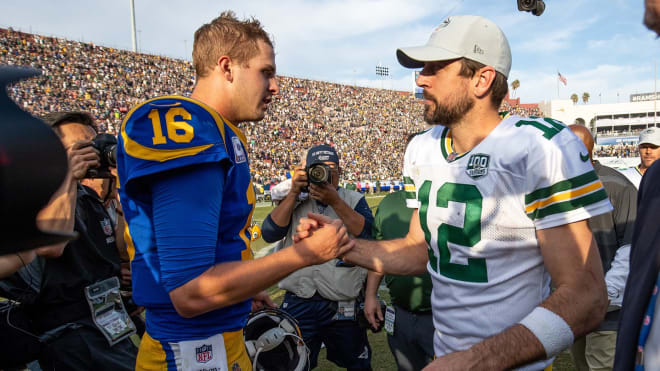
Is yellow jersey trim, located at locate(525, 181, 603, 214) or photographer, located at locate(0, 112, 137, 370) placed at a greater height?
yellow jersey trim, located at locate(525, 181, 603, 214)

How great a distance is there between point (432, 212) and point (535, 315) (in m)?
0.71

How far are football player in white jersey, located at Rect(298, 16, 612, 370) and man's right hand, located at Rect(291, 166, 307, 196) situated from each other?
1.44 metres

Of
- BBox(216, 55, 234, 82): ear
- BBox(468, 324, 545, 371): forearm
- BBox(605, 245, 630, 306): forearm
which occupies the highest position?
BBox(216, 55, 234, 82): ear

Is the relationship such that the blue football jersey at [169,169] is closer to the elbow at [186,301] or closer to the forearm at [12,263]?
the elbow at [186,301]

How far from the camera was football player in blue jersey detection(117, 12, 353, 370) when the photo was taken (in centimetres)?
146

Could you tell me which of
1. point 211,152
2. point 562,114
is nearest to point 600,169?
point 211,152

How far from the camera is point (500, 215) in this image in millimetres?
1761

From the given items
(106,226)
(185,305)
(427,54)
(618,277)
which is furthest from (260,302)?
(618,277)

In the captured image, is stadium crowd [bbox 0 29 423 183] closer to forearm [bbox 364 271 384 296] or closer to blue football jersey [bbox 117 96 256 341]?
forearm [bbox 364 271 384 296]

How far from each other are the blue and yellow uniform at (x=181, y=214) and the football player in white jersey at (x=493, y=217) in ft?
1.22

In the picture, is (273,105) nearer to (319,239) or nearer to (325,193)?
(325,193)

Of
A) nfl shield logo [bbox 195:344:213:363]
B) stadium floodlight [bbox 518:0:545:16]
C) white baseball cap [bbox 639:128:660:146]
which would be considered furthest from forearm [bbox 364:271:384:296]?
stadium floodlight [bbox 518:0:545:16]

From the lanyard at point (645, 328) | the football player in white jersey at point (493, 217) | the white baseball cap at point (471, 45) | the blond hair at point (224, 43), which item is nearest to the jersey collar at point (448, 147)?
the football player in white jersey at point (493, 217)

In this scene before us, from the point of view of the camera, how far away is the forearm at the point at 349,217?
3.60 m
